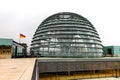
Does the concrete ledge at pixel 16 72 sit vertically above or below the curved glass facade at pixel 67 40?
below

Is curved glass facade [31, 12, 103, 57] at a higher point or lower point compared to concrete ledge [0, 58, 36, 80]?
higher

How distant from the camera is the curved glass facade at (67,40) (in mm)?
47156

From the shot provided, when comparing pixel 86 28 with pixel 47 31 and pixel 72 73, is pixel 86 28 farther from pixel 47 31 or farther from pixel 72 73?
pixel 72 73

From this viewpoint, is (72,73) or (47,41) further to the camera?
(47,41)

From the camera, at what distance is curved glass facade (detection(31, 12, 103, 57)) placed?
155 ft

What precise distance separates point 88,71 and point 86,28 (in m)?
27.5

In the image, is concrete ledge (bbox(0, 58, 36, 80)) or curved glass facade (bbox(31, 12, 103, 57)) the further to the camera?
curved glass facade (bbox(31, 12, 103, 57))

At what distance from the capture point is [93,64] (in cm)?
2431

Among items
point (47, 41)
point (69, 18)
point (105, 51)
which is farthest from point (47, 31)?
point (105, 51)

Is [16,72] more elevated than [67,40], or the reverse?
[67,40]

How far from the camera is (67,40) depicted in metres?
47.5

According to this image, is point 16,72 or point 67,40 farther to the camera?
point 67,40

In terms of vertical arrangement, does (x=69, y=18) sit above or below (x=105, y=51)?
above

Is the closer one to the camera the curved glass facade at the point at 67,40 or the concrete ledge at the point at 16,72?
the concrete ledge at the point at 16,72
